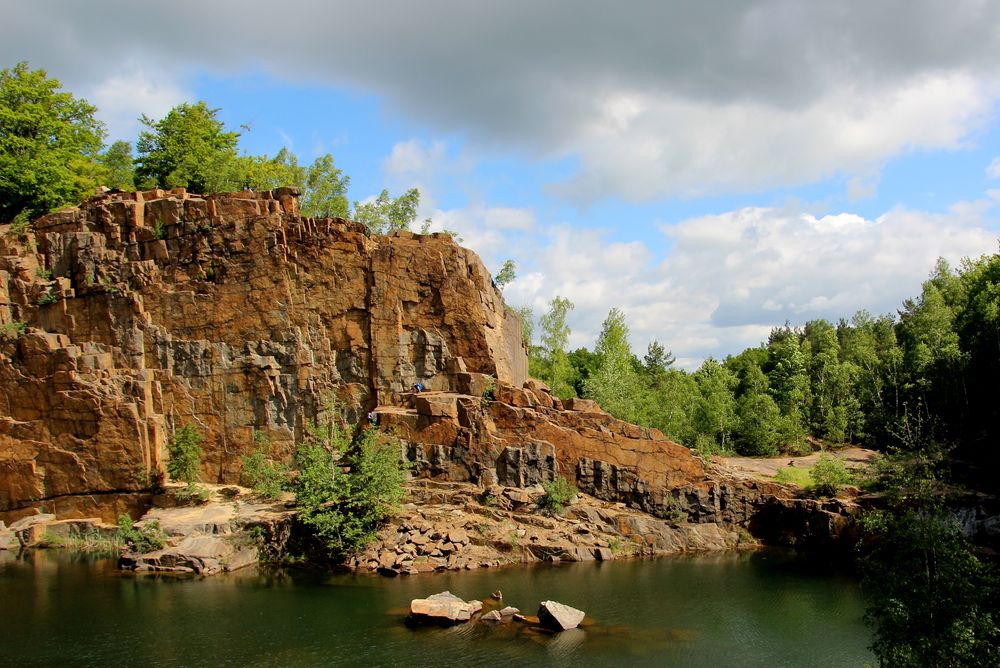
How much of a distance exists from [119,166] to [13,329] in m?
26.0

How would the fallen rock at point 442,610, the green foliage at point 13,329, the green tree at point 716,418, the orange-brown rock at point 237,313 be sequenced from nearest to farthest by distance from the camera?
1. the fallen rock at point 442,610
2. the green foliage at point 13,329
3. the orange-brown rock at point 237,313
4. the green tree at point 716,418

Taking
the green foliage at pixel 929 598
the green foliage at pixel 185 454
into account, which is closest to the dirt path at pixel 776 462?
the green foliage at pixel 929 598

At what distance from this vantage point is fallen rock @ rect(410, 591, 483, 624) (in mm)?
24594

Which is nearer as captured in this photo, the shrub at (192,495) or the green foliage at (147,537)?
the green foliage at (147,537)

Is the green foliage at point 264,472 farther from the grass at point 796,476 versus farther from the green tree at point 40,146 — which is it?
the grass at point 796,476

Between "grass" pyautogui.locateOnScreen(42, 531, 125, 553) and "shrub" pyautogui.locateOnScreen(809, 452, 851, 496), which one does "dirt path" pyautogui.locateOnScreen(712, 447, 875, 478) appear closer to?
"shrub" pyautogui.locateOnScreen(809, 452, 851, 496)

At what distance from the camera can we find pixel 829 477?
39062mm

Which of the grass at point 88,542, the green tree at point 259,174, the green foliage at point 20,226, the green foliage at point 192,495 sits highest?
the green tree at point 259,174

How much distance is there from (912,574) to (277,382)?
32.2m

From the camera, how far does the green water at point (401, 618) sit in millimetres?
→ 21938

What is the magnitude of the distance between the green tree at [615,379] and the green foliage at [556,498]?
605 inches

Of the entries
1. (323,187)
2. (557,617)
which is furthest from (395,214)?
(557,617)

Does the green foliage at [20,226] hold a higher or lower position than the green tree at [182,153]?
lower

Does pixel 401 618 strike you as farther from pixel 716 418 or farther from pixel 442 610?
pixel 716 418
